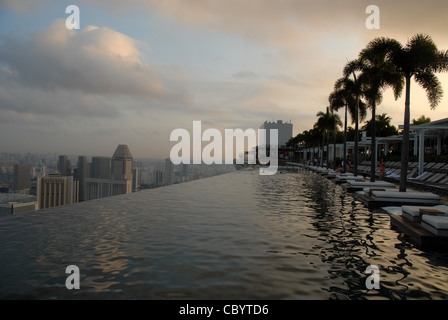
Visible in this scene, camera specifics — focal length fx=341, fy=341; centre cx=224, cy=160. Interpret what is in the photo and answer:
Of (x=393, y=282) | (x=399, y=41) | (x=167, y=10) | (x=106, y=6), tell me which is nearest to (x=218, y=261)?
(x=393, y=282)

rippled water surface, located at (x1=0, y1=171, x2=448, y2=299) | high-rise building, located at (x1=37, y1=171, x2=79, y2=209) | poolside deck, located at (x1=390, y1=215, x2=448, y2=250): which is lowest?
rippled water surface, located at (x1=0, y1=171, x2=448, y2=299)

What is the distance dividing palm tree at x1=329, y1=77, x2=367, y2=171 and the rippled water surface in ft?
57.3

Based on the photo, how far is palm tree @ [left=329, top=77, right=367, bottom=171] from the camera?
82.7 feet

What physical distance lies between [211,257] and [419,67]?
36.9ft

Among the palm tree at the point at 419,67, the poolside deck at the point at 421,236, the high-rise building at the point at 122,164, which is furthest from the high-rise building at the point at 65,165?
the palm tree at the point at 419,67

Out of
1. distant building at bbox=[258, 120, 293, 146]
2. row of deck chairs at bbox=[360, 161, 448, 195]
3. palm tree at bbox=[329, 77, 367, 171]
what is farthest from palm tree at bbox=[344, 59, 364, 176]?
distant building at bbox=[258, 120, 293, 146]

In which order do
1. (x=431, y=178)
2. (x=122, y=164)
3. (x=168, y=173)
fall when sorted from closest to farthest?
(x=122, y=164) < (x=431, y=178) < (x=168, y=173)

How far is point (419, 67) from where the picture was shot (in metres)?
12.4

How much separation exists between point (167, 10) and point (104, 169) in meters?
7.83

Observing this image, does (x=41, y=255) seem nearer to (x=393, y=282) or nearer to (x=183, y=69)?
(x=393, y=282)

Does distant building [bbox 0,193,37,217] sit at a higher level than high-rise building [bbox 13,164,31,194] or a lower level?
lower

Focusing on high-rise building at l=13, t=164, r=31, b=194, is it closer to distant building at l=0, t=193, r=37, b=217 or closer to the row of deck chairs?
distant building at l=0, t=193, r=37, b=217

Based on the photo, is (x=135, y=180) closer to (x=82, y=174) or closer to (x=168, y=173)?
(x=82, y=174)

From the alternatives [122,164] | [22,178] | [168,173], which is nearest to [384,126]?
[168,173]
